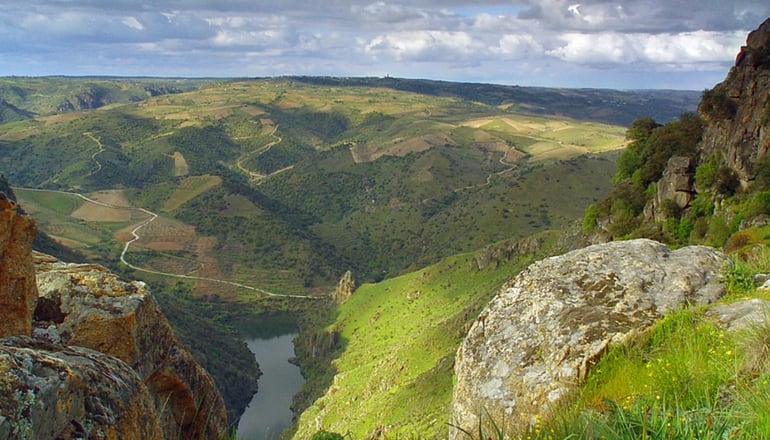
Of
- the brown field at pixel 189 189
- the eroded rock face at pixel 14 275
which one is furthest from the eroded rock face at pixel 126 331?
the brown field at pixel 189 189

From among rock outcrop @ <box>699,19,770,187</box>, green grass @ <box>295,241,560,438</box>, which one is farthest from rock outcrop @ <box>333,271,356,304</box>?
rock outcrop @ <box>699,19,770,187</box>

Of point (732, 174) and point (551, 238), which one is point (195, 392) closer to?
point (732, 174)

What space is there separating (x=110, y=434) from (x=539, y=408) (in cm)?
509

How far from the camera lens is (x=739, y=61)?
4084 centimetres

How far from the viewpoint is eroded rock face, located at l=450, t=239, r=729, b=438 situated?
8.20 meters

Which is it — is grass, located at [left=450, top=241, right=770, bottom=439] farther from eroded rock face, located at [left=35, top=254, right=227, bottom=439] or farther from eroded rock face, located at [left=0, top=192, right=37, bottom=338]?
eroded rock face, located at [left=0, top=192, right=37, bottom=338]

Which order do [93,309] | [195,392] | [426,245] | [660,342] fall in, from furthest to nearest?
[426,245] < [195,392] < [93,309] < [660,342]

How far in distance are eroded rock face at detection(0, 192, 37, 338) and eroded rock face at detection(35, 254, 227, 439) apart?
29.1 inches

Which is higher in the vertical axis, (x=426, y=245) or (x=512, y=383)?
(x=512, y=383)

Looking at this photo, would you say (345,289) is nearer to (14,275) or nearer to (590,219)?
(590,219)

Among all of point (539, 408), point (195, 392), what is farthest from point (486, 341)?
point (195, 392)

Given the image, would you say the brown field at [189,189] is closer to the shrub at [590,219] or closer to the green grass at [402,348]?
the green grass at [402,348]

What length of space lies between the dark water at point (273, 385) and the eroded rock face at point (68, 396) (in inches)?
2404

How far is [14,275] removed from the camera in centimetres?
816
